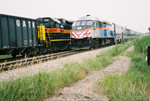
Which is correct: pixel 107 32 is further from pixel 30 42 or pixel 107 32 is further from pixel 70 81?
pixel 70 81

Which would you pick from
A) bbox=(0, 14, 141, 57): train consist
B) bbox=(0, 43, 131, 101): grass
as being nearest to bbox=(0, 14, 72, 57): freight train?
bbox=(0, 14, 141, 57): train consist

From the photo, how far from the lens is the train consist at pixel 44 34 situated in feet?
31.8

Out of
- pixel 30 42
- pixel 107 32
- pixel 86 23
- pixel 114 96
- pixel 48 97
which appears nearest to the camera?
pixel 114 96

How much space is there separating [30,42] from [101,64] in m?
6.20

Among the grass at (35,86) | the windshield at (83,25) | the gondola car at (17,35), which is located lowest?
the grass at (35,86)

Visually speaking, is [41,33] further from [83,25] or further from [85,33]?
[83,25]

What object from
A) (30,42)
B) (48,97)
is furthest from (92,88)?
(30,42)

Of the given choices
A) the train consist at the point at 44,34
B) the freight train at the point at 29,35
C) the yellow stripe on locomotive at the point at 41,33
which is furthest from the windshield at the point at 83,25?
the yellow stripe on locomotive at the point at 41,33

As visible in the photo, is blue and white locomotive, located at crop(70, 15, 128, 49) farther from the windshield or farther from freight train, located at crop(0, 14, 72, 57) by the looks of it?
freight train, located at crop(0, 14, 72, 57)

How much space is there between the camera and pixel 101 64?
285 inches

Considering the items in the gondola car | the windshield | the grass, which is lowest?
the grass

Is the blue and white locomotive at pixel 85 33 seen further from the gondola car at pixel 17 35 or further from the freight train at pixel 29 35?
the gondola car at pixel 17 35

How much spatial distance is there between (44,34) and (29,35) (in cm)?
208

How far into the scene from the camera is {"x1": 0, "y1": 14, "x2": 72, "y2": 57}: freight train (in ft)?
31.3
